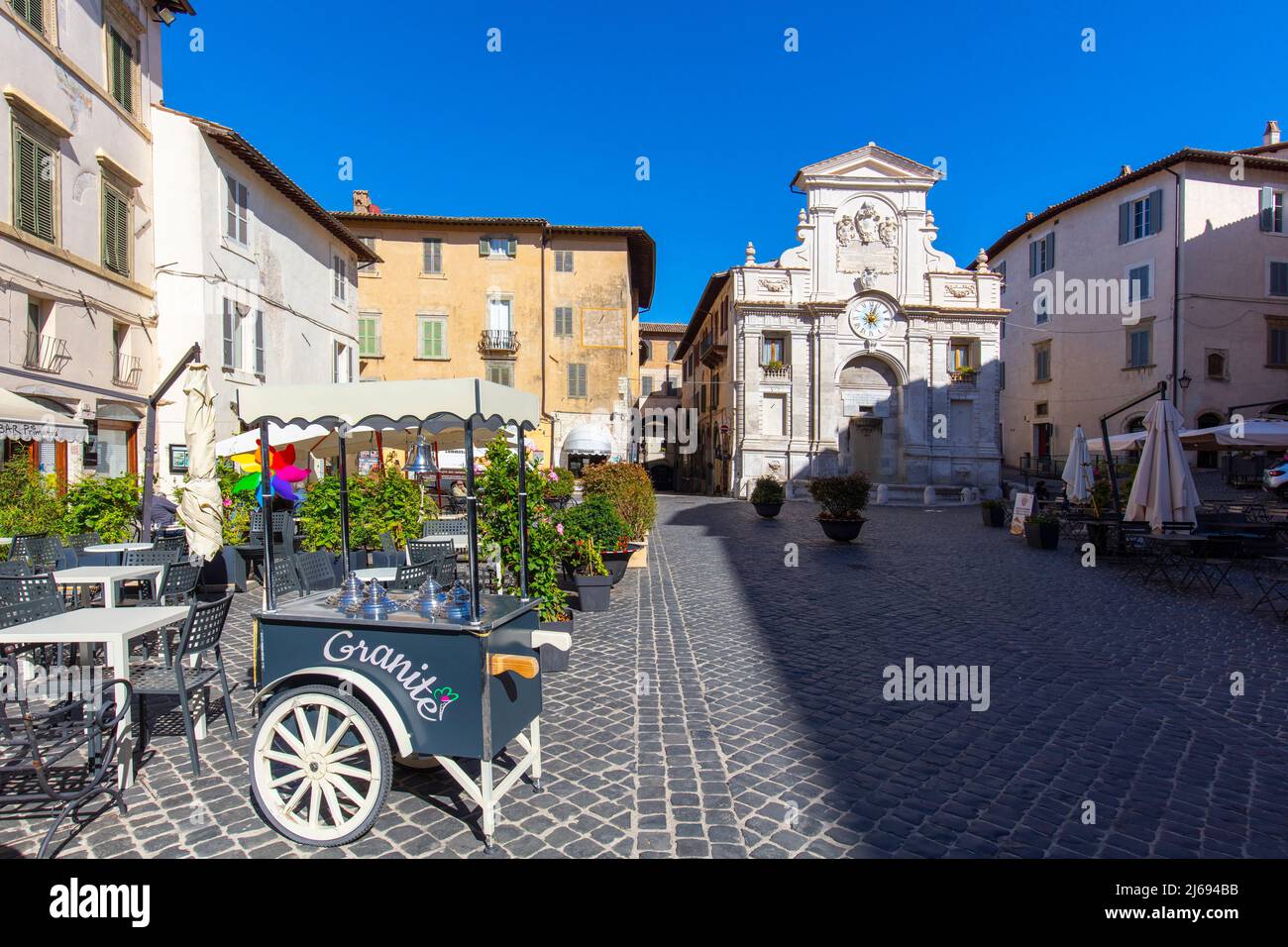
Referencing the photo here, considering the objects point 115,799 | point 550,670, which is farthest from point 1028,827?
point 115,799

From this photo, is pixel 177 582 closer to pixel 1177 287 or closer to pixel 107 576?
pixel 107 576

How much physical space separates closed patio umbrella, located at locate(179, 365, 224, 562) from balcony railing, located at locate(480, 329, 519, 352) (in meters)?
24.0

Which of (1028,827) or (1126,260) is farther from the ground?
(1126,260)

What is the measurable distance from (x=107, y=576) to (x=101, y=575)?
0.17 m

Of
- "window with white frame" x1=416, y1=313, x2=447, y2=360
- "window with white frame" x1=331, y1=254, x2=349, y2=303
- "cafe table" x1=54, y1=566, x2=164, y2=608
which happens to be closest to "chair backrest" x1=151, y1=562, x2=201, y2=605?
"cafe table" x1=54, y1=566, x2=164, y2=608

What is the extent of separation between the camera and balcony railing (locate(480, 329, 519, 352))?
Result: 32188 mm

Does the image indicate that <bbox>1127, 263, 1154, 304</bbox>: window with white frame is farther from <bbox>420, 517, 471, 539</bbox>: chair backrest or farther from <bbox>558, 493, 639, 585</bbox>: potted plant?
<bbox>420, 517, 471, 539</bbox>: chair backrest

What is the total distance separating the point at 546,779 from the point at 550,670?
211 cm

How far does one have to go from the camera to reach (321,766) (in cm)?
346

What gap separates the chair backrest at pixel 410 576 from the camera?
721 centimetres

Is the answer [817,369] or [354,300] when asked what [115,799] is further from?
[817,369]

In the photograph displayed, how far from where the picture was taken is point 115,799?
12.3 ft
